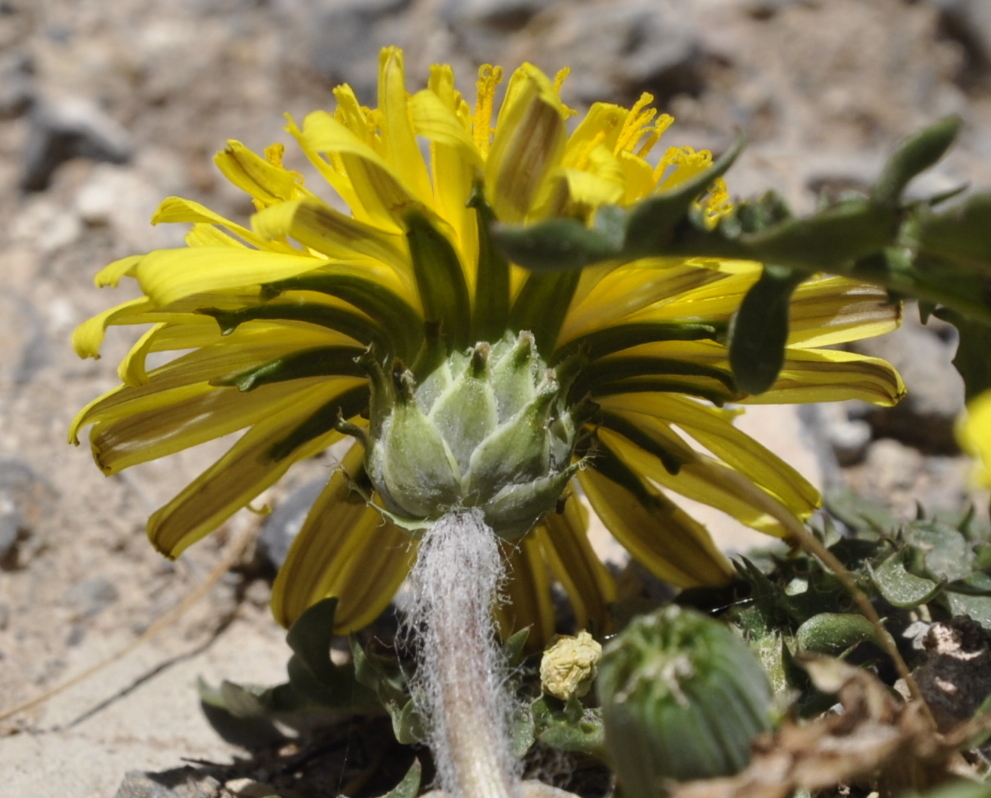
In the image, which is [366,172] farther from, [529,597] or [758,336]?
[529,597]

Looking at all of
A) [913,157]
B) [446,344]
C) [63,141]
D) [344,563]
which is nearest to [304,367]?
[446,344]

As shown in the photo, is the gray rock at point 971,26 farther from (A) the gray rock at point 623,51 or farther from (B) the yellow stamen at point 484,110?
(B) the yellow stamen at point 484,110

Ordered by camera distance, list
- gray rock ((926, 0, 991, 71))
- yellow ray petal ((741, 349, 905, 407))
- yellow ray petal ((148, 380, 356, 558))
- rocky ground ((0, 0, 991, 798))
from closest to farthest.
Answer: yellow ray petal ((741, 349, 905, 407))
yellow ray petal ((148, 380, 356, 558))
rocky ground ((0, 0, 991, 798))
gray rock ((926, 0, 991, 71))

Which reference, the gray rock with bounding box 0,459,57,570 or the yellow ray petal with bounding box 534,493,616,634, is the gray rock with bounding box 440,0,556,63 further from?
the yellow ray petal with bounding box 534,493,616,634

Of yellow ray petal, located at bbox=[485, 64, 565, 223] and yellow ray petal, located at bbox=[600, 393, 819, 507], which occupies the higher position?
yellow ray petal, located at bbox=[485, 64, 565, 223]

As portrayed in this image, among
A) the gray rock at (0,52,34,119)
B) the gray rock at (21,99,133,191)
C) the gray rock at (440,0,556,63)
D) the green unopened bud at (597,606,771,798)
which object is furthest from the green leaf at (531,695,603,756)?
the gray rock at (0,52,34,119)

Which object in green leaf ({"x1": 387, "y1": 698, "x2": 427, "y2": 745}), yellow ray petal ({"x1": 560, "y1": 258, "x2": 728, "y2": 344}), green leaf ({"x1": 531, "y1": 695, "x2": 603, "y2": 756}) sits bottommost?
green leaf ({"x1": 531, "y1": 695, "x2": 603, "y2": 756})

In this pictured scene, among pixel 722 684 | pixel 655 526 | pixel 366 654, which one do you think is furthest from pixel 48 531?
pixel 722 684
